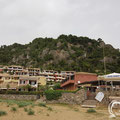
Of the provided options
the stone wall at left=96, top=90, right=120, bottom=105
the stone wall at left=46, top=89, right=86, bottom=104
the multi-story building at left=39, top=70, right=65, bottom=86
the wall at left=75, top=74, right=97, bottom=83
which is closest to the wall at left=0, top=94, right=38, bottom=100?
the stone wall at left=46, top=89, right=86, bottom=104

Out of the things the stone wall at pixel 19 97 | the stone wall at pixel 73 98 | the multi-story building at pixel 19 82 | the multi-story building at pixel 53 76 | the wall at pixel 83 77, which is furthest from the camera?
the multi-story building at pixel 53 76

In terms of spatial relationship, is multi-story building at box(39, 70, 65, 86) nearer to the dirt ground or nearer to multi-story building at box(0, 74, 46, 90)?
multi-story building at box(0, 74, 46, 90)

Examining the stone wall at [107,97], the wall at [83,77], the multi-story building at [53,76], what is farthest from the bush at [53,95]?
the multi-story building at [53,76]

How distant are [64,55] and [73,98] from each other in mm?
67581

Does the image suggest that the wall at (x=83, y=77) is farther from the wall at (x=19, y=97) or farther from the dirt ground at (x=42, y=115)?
the dirt ground at (x=42, y=115)

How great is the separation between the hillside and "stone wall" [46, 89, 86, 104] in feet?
160

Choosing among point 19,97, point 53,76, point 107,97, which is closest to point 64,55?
point 53,76

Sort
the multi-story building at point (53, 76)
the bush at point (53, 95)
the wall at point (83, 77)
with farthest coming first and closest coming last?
the multi-story building at point (53, 76) → the wall at point (83, 77) → the bush at point (53, 95)

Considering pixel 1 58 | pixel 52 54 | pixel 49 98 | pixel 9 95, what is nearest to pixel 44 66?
pixel 52 54

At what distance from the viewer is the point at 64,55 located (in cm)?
9200

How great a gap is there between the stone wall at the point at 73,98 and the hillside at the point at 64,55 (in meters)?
48.7

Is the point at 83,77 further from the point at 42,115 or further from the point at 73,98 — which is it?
the point at 42,115

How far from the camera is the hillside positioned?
268 ft

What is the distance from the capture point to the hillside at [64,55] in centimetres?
8164
